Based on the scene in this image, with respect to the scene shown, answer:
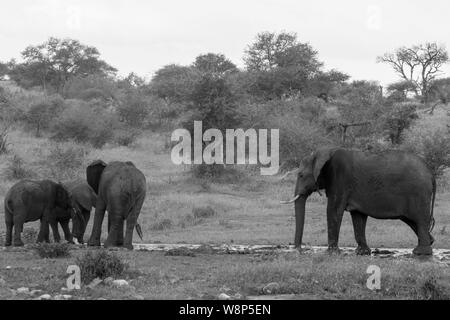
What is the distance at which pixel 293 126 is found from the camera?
132ft

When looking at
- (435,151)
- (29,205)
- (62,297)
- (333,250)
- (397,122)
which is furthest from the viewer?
(397,122)

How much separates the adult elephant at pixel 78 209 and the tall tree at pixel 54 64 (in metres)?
46.6

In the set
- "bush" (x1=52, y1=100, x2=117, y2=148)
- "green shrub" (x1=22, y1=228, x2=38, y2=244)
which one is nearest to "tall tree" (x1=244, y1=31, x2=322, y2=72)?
"bush" (x1=52, y1=100, x2=117, y2=148)

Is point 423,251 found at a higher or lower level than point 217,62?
lower

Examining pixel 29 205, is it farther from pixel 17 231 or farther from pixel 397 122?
pixel 397 122

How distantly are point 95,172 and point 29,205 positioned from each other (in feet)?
4.82

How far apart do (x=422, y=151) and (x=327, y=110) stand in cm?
1932

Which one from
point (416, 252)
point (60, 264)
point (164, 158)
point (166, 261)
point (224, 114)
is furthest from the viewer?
point (164, 158)

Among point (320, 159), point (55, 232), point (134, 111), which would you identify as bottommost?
point (55, 232)

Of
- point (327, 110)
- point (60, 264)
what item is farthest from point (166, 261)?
point (327, 110)

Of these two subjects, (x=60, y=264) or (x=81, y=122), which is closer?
(x=60, y=264)

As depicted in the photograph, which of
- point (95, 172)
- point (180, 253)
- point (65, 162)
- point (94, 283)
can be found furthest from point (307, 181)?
point (65, 162)

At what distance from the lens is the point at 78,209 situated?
18.2 metres
